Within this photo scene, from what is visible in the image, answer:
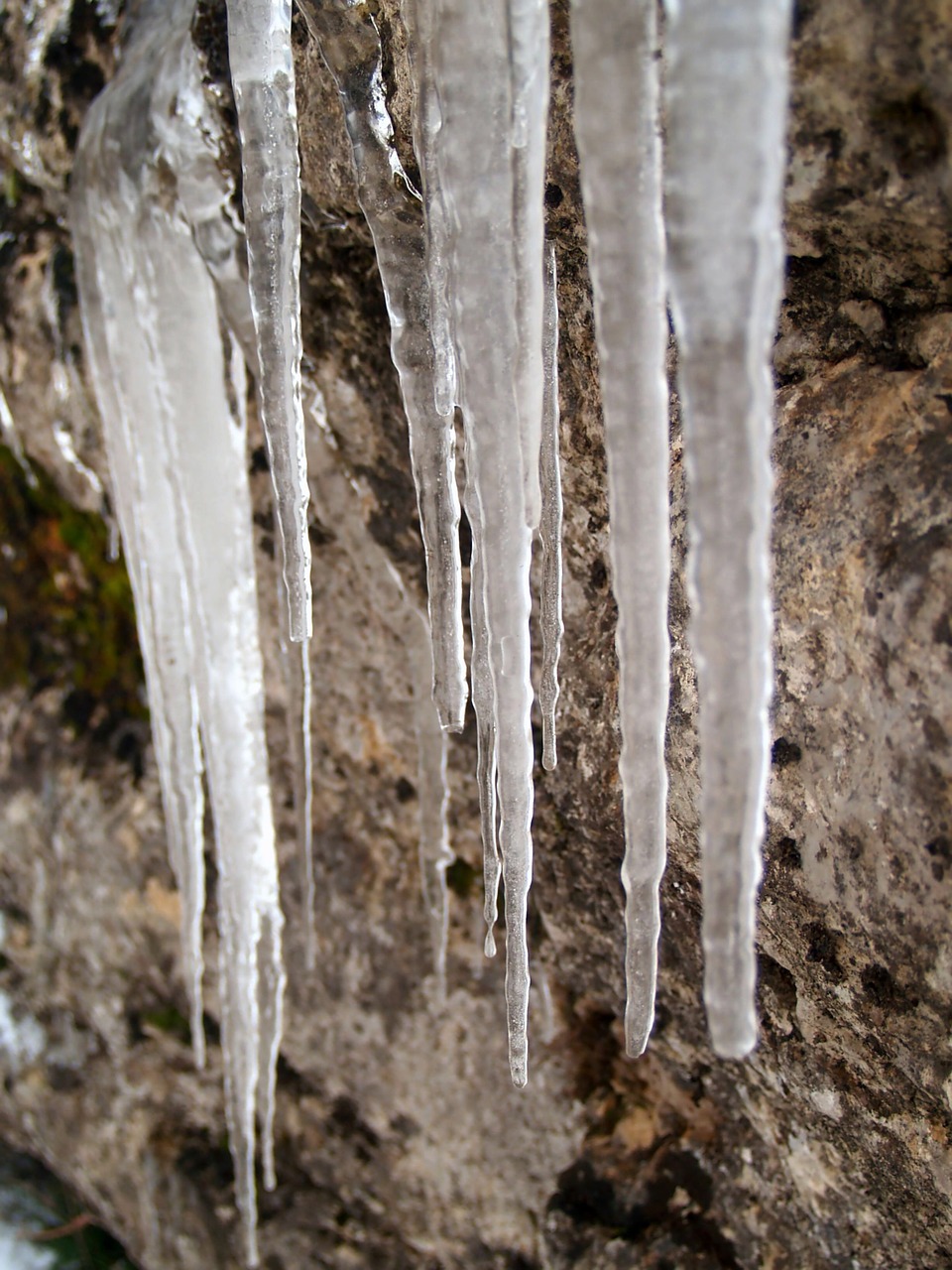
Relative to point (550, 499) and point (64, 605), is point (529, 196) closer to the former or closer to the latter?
point (550, 499)

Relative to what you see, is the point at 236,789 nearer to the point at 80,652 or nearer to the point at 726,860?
the point at 80,652

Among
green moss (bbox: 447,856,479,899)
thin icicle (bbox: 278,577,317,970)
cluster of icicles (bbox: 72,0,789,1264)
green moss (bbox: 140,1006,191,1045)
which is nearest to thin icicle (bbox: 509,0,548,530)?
cluster of icicles (bbox: 72,0,789,1264)

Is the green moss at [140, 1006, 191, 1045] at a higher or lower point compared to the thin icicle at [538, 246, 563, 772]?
lower

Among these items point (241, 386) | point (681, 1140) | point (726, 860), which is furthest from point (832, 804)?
point (241, 386)

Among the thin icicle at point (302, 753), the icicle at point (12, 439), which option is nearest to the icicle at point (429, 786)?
the thin icicle at point (302, 753)

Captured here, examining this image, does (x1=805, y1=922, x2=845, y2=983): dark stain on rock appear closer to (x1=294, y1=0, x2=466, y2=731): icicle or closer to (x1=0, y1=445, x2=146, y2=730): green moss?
(x1=294, y1=0, x2=466, y2=731): icicle

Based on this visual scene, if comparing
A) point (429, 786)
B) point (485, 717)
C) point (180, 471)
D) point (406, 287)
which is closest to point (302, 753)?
point (429, 786)

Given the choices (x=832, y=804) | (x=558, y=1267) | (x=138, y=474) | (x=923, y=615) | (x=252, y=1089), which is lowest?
(x=558, y=1267)
